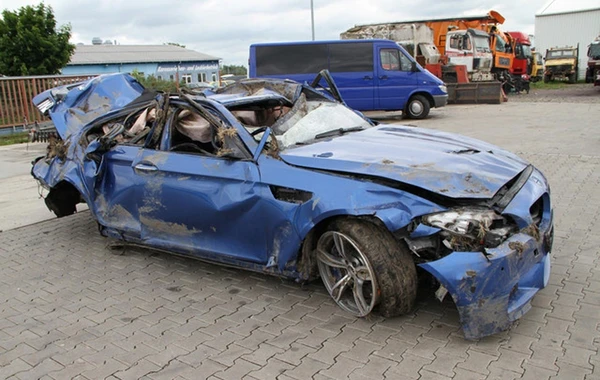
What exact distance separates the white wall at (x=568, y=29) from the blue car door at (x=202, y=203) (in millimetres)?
38842

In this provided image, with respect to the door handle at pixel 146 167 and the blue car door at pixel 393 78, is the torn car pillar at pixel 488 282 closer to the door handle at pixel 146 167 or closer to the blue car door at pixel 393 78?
the door handle at pixel 146 167

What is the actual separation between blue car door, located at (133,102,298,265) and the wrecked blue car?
0.04 feet

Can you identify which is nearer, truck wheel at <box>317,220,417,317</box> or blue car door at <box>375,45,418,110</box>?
truck wheel at <box>317,220,417,317</box>

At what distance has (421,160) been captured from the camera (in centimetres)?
363

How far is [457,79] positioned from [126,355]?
2007 centimetres

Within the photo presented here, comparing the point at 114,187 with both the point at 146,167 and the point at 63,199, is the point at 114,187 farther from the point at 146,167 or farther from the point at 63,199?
the point at 63,199

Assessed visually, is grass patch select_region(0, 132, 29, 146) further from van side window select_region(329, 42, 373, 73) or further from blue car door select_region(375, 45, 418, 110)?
blue car door select_region(375, 45, 418, 110)

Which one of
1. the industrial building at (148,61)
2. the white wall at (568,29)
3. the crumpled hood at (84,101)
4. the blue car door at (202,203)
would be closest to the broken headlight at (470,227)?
the blue car door at (202,203)

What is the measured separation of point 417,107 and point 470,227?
45.0ft

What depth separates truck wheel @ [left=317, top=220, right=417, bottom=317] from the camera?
3.37 metres

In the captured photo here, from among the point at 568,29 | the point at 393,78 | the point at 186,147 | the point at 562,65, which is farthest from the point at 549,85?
the point at 186,147

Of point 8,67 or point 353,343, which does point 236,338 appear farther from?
point 8,67

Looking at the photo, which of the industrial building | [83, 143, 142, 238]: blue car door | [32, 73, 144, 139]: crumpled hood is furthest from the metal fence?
the industrial building

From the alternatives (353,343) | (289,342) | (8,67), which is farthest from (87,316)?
(8,67)
